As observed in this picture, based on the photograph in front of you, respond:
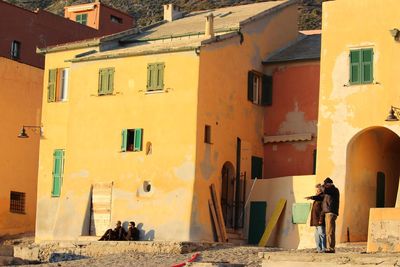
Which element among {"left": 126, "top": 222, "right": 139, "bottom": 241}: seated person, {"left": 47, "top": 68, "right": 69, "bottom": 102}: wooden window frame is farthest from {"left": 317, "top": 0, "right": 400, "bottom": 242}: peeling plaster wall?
{"left": 47, "top": 68, "right": 69, "bottom": 102}: wooden window frame

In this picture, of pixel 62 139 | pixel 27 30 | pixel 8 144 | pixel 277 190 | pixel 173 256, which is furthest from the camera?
pixel 27 30

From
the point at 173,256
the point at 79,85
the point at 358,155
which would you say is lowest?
the point at 173,256

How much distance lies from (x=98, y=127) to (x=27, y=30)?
1266 centimetres

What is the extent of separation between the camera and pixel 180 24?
48.6 m

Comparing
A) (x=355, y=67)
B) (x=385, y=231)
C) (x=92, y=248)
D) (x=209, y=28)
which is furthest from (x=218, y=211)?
(x=385, y=231)

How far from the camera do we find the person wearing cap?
2859cm

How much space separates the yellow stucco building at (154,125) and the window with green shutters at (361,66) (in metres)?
5.63

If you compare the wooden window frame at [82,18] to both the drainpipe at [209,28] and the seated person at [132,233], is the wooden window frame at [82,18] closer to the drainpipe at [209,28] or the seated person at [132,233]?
the drainpipe at [209,28]

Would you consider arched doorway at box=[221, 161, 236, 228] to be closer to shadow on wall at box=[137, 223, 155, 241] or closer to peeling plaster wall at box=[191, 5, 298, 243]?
peeling plaster wall at box=[191, 5, 298, 243]

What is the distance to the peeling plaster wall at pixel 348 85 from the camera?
3819 centimetres

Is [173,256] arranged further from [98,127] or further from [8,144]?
[8,144]

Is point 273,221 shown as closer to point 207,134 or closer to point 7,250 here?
point 207,134

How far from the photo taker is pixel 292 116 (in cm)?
4472

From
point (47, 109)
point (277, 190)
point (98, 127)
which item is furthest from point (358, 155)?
point (47, 109)
